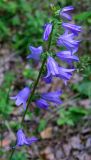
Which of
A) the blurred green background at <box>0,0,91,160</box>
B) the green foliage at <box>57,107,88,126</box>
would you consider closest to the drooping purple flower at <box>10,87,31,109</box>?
the blurred green background at <box>0,0,91,160</box>

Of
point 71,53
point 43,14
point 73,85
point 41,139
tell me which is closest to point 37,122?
point 41,139

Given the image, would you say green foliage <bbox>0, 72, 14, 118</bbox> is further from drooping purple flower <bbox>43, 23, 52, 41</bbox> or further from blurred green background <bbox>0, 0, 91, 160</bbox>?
drooping purple flower <bbox>43, 23, 52, 41</bbox>

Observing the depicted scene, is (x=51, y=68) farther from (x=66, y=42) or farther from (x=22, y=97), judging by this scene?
Result: (x=22, y=97)

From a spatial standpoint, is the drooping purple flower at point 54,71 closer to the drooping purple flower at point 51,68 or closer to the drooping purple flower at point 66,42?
the drooping purple flower at point 51,68

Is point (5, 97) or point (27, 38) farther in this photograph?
point (27, 38)

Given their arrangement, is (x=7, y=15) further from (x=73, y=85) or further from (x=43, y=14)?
(x=73, y=85)

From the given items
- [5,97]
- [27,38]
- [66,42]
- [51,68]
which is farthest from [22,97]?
[27,38]
